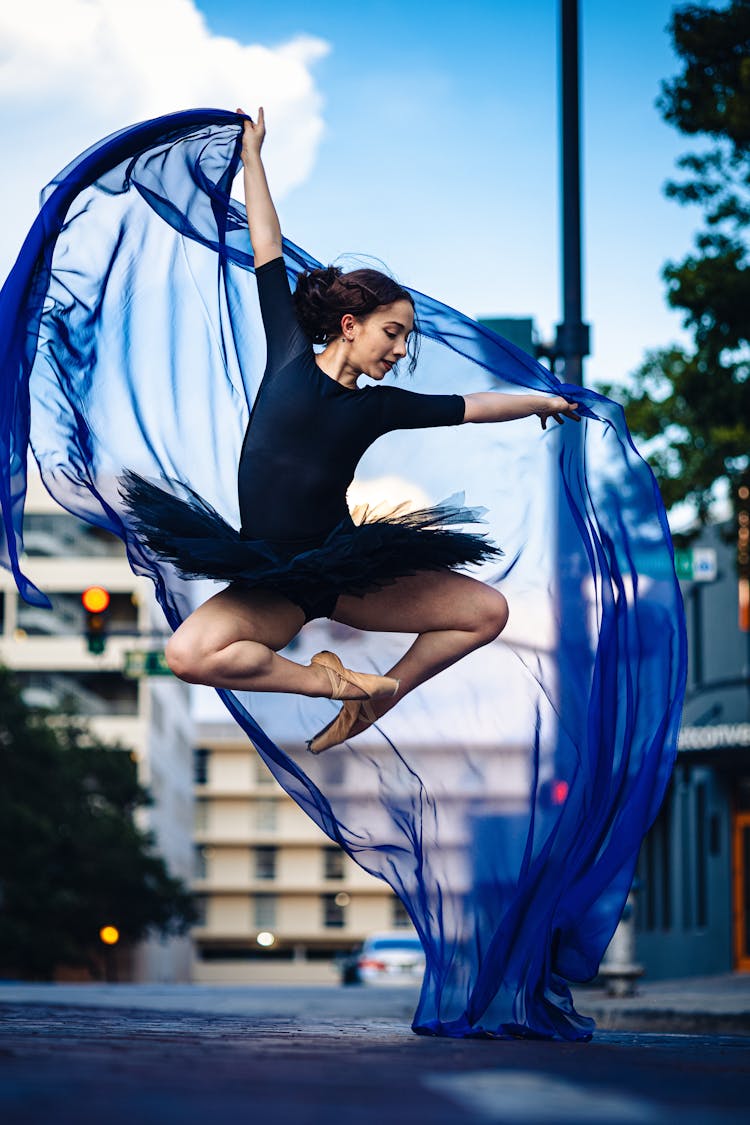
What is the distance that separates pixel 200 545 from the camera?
5.36 m

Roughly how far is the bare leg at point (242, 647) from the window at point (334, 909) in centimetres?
10416

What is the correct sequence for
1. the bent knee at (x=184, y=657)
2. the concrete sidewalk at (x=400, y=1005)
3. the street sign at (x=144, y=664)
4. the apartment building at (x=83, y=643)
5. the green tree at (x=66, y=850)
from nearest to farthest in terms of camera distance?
the bent knee at (x=184, y=657), the concrete sidewalk at (x=400, y=1005), the street sign at (x=144, y=664), the green tree at (x=66, y=850), the apartment building at (x=83, y=643)

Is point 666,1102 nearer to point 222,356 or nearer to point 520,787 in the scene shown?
point 520,787

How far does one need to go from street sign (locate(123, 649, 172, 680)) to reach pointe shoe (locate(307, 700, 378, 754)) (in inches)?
674

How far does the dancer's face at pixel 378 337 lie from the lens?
5.58m

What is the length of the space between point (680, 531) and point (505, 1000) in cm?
1388

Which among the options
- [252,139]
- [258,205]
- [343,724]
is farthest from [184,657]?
[252,139]

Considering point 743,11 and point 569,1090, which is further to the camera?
point 743,11

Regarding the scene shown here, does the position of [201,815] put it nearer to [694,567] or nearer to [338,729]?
[694,567]

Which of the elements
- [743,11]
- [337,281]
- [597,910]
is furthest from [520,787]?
[743,11]

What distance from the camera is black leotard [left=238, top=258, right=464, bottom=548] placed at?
17.9 ft

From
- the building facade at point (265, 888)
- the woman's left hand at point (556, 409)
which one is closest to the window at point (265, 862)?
the building facade at point (265, 888)

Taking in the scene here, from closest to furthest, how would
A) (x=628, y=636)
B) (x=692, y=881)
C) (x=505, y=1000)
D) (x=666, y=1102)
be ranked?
(x=666, y=1102), (x=505, y=1000), (x=628, y=636), (x=692, y=881)

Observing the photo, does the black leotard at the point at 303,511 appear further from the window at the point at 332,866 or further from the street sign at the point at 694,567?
the window at the point at 332,866
